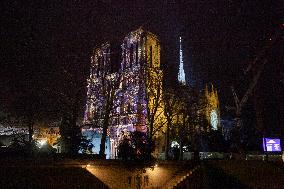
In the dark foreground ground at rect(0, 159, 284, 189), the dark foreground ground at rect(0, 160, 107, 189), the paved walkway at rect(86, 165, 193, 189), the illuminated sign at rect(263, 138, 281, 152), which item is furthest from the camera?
the illuminated sign at rect(263, 138, 281, 152)

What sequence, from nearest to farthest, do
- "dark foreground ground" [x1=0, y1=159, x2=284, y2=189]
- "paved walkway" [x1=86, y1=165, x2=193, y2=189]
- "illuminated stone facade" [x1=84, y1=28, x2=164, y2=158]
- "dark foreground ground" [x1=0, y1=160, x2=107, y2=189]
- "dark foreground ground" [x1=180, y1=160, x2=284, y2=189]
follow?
"dark foreground ground" [x1=0, y1=160, x2=107, y2=189] < "dark foreground ground" [x1=0, y1=159, x2=284, y2=189] < "paved walkway" [x1=86, y1=165, x2=193, y2=189] < "dark foreground ground" [x1=180, y1=160, x2=284, y2=189] < "illuminated stone facade" [x1=84, y1=28, x2=164, y2=158]

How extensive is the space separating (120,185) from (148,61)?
4895 cm

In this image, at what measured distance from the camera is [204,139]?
212ft

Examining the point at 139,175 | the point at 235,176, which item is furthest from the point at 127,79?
the point at 139,175

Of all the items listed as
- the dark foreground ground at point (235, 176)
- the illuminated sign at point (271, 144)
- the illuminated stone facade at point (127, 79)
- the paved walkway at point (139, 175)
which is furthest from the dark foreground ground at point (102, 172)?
the illuminated stone facade at point (127, 79)

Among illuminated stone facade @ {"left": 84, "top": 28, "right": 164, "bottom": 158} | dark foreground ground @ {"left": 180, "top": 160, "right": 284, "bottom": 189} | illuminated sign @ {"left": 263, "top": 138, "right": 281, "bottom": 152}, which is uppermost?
illuminated stone facade @ {"left": 84, "top": 28, "right": 164, "bottom": 158}

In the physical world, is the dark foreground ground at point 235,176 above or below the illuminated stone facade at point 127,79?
below

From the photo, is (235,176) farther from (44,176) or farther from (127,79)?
(127,79)

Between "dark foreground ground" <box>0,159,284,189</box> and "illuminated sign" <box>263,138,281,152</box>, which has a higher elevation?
"illuminated sign" <box>263,138,281,152</box>

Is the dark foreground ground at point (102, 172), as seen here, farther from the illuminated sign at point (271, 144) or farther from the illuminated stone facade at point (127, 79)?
the illuminated stone facade at point (127, 79)

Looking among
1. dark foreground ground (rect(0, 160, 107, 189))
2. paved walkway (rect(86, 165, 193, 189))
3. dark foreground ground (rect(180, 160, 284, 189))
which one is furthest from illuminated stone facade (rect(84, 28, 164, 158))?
dark foreground ground (rect(0, 160, 107, 189))

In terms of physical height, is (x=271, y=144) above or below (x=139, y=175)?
above

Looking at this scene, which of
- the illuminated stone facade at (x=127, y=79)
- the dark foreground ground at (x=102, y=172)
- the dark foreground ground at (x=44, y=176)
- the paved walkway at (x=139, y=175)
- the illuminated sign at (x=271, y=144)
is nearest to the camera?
the dark foreground ground at (x=44, y=176)

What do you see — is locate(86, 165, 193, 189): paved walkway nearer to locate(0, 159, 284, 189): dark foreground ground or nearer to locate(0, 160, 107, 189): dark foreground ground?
locate(0, 159, 284, 189): dark foreground ground
